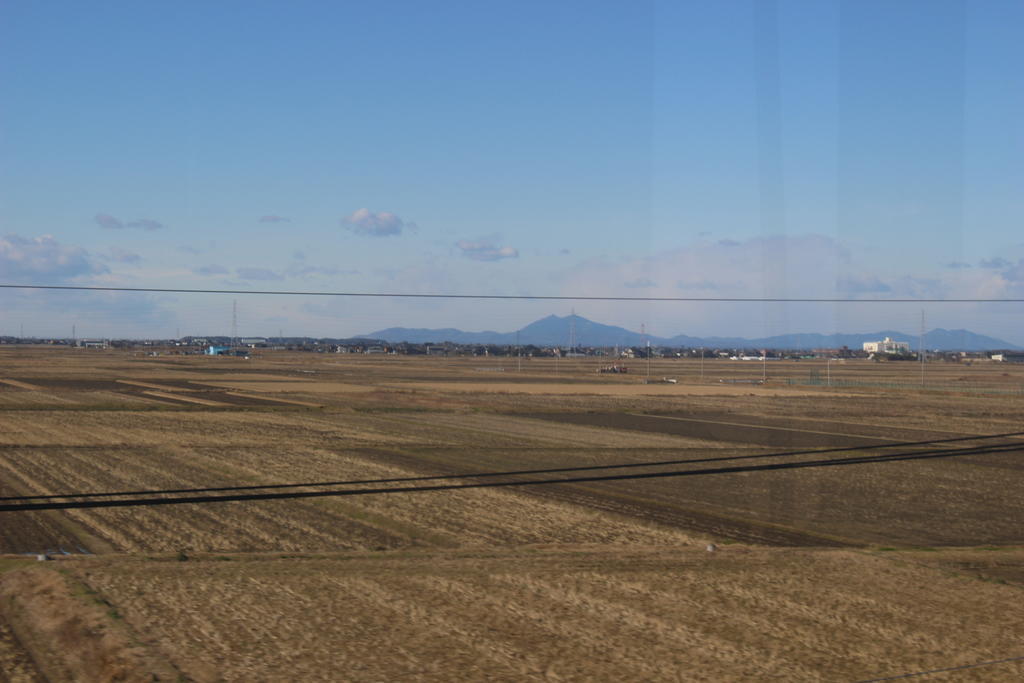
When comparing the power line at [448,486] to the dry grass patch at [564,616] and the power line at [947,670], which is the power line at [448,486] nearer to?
the dry grass patch at [564,616]

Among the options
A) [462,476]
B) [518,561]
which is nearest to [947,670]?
[518,561]

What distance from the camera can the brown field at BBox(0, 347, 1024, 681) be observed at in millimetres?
9539

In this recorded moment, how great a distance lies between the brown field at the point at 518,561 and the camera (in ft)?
31.3

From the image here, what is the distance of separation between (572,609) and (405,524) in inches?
236

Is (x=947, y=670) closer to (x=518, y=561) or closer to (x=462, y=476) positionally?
(x=518, y=561)

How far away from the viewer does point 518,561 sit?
13.9 m

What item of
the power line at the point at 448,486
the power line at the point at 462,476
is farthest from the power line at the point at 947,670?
the power line at the point at 462,476

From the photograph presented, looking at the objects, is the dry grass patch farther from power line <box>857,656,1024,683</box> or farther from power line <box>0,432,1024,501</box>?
power line <box>0,432,1024,501</box>

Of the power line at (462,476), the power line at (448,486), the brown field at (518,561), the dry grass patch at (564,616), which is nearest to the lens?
the dry grass patch at (564,616)

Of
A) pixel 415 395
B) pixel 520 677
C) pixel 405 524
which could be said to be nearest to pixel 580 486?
pixel 405 524

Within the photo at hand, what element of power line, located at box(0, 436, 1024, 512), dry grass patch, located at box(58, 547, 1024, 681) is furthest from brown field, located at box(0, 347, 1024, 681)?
power line, located at box(0, 436, 1024, 512)

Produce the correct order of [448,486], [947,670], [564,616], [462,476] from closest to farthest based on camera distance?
1. [947,670]
2. [564,616]
3. [448,486]
4. [462,476]

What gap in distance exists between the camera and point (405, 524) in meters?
16.8

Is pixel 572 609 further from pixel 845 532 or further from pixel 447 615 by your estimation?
pixel 845 532
